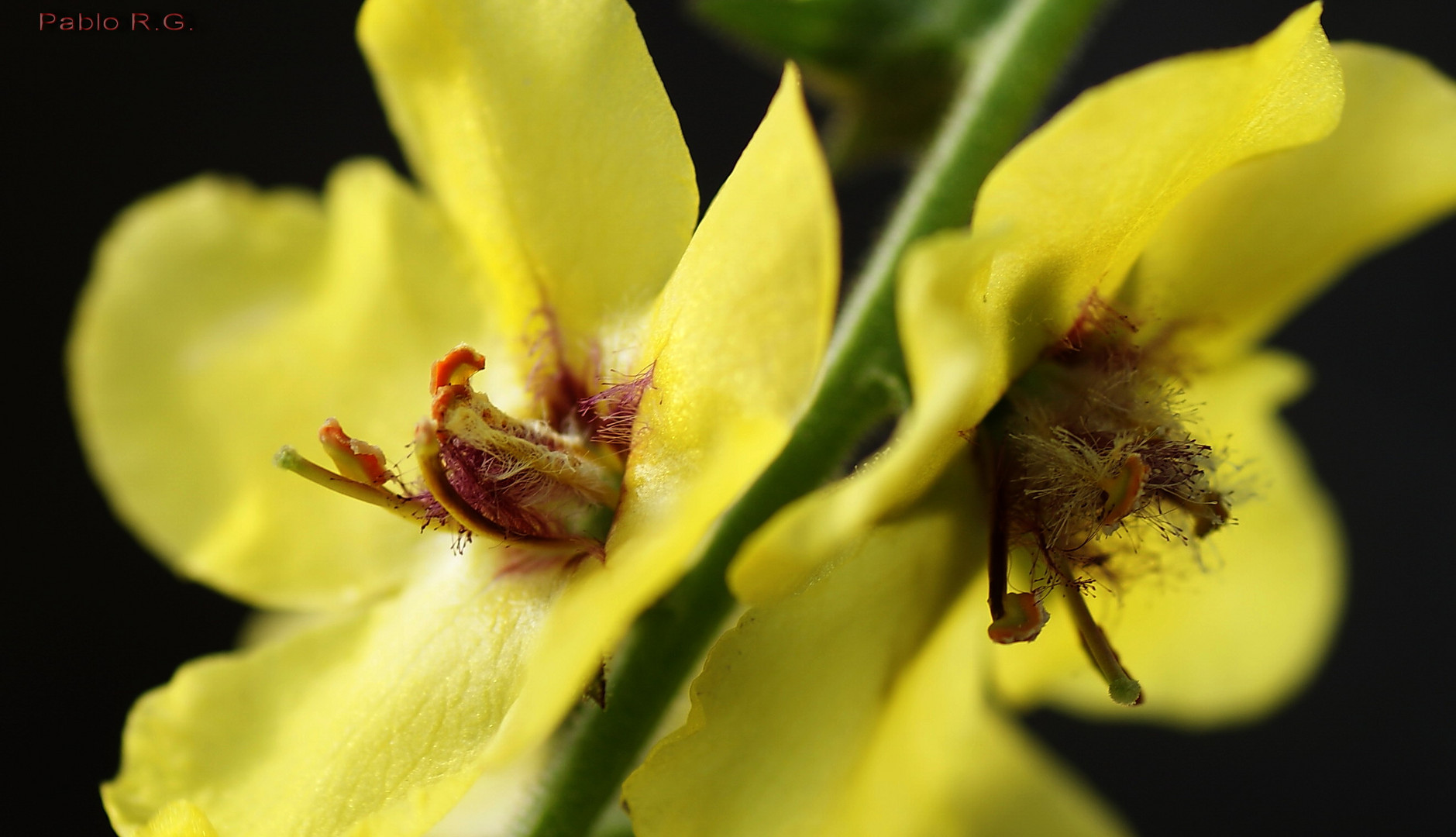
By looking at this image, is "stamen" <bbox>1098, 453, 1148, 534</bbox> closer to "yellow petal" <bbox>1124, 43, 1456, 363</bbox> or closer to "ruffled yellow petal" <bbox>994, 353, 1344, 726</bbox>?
"yellow petal" <bbox>1124, 43, 1456, 363</bbox>

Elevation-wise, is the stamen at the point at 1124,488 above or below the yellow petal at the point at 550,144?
below

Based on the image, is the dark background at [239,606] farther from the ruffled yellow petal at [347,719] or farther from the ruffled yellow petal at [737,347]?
the ruffled yellow petal at [737,347]

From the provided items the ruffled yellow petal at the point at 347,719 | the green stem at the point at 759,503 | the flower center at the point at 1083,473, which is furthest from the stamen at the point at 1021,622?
the ruffled yellow petal at the point at 347,719

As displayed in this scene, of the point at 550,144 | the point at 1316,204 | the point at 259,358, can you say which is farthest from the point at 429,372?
the point at 1316,204

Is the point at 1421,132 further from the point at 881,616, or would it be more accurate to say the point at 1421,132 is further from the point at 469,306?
the point at 469,306

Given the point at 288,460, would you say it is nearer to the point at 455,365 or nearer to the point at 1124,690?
the point at 455,365

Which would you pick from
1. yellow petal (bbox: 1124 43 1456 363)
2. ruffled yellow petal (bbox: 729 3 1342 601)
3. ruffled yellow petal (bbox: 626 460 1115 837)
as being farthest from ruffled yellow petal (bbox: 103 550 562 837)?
yellow petal (bbox: 1124 43 1456 363)

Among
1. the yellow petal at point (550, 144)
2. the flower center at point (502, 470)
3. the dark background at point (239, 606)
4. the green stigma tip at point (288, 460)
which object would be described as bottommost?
the dark background at point (239, 606)
